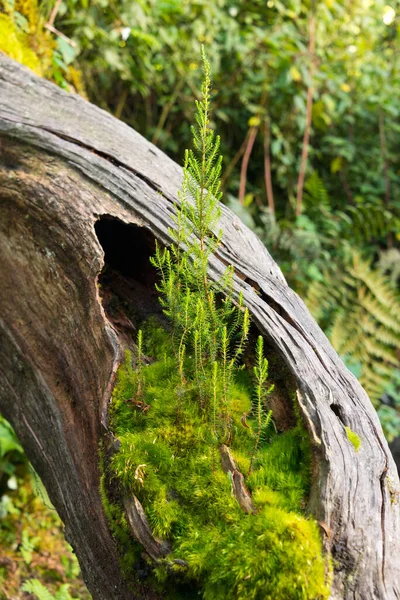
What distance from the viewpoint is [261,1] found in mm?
6250

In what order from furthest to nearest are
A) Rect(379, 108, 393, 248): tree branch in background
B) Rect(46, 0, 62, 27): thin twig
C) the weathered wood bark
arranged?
Rect(379, 108, 393, 248): tree branch in background
Rect(46, 0, 62, 27): thin twig
the weathered wood bark

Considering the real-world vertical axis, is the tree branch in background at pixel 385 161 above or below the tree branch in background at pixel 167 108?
above

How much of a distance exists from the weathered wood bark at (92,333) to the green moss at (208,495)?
87mm

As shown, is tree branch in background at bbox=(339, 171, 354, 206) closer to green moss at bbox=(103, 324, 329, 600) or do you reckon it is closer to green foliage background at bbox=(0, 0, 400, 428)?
green foliage background at bbox=(0, 0, 400, 428)

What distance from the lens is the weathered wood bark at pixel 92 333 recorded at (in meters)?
1.58

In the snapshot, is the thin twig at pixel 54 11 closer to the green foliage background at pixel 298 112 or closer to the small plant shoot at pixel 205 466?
the green foliage background at pixel 298 112

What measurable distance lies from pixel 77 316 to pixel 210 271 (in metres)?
0.59

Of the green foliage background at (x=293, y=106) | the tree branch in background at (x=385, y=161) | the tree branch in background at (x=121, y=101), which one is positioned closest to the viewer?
the green foliage background at (x=293, y=106)

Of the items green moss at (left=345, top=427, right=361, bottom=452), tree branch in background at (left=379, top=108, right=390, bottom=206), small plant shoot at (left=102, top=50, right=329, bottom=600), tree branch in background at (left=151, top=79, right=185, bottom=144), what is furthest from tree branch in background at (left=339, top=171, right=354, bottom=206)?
green moss at (left=345, top=427, right=361, bottom=452)

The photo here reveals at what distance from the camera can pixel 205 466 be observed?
1.63 meters

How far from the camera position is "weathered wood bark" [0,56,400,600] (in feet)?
5.17

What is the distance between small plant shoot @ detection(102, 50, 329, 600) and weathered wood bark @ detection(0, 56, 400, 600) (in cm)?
10

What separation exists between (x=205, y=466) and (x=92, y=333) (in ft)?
2.34

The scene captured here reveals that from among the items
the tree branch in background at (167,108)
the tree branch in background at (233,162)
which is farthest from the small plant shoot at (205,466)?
the tree branch in background at (233,162)
